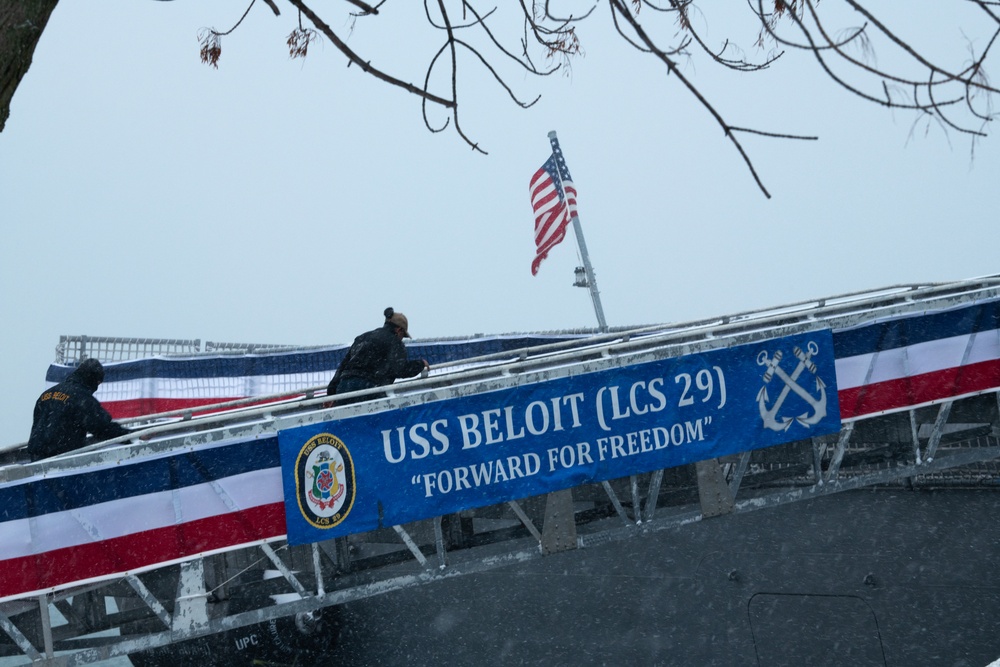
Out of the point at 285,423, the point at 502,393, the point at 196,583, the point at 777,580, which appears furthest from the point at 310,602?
the point at 777,580

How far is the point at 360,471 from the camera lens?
27.9 feet

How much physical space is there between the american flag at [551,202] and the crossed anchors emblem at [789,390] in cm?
1001

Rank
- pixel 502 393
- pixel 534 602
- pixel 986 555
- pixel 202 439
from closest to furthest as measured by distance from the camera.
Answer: pixel 202 439 → pixel 502 393 → pixel 986 555 → pixel 534 602

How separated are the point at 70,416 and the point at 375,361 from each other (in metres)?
2.91

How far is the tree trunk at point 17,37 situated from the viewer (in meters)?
3.21

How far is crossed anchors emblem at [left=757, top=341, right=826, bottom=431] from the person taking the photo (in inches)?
377

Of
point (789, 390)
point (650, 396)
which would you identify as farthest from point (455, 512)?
point (789, 390)

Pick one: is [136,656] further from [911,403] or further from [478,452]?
[911,403]

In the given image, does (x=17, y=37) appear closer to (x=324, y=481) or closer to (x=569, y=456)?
(x=324, y=481)

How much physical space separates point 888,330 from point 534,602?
389 inches

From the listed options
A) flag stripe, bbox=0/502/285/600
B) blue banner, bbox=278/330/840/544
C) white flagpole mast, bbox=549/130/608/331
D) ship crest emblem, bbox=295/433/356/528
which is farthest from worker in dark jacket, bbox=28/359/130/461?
white flagpole mast, bbox=549/130/608/331

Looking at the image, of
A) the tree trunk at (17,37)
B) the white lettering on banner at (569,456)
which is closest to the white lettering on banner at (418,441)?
the white lettering on banner at (569,456)

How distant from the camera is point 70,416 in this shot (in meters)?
8.52

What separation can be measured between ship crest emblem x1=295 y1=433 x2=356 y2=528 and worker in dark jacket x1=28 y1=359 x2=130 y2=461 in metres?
1.68
